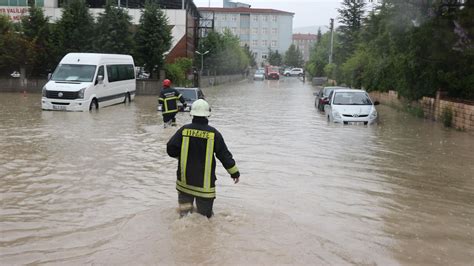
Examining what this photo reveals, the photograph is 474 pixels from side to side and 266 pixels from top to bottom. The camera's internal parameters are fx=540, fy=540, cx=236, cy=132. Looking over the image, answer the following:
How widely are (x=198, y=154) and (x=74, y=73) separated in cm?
1740

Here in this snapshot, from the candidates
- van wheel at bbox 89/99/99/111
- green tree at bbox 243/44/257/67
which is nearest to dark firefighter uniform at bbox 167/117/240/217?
van wheel at bbox 89/99/99/111

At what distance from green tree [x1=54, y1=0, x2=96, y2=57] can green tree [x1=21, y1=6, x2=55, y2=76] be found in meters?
0.62

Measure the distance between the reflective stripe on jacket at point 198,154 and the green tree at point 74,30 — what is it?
31.4m

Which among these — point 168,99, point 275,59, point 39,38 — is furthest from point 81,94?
point 275,59

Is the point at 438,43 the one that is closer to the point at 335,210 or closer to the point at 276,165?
the point at 276,165

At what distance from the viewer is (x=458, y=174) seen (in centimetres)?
1012

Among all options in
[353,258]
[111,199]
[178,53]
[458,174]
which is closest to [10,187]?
[111,199]

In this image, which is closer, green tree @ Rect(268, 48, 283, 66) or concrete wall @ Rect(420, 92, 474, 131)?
concrete wall @ Rect(420, 92, 474, 131)

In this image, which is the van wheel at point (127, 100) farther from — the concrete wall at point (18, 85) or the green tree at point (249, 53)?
the green tree at point (249, 53)

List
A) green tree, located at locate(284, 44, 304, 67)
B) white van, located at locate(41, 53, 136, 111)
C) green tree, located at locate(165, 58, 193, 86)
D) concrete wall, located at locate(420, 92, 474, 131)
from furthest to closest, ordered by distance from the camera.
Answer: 1. green tree, located at locate(284, 44, 304, 67)
2. green tree, located at locate(165, 58, 193, 86)
3. white van, located at locate(41, 53, 136, 111)
4. concrete wall, located at locate(420, 92, 474, 131)

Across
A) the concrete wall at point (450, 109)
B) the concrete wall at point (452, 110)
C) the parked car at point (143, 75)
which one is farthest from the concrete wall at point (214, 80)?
the concrete wall at point (452, 110)

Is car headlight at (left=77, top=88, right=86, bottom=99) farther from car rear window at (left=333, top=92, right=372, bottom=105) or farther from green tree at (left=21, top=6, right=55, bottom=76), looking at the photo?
green tree at (left=21, top=6, right=55, bottom=76)

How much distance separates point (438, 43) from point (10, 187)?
49.6 feet

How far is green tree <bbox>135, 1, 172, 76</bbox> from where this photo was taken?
35.1 m
